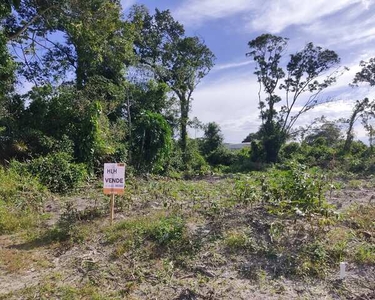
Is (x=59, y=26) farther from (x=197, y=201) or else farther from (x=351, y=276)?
(x=351, y=276)

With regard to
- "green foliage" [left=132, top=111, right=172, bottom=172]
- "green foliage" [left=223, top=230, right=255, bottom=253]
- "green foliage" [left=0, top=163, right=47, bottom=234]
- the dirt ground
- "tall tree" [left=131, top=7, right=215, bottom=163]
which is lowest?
the dirt ground

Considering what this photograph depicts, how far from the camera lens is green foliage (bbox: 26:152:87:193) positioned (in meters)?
7.91

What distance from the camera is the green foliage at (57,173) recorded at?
25.9 ft

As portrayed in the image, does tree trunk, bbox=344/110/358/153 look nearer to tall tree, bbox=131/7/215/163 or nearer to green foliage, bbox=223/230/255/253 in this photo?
tall tree, bbox=131/7/215/163

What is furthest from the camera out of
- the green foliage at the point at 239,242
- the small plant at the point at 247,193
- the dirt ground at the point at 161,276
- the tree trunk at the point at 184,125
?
the tree trunk at the point at 184,125

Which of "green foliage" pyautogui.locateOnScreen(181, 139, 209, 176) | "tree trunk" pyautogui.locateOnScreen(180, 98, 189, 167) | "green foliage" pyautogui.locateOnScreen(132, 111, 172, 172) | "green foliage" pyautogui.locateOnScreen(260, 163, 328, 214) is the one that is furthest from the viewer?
"tree trunk" pyautogui.locateOnScreen(180, 98, 189, 167)

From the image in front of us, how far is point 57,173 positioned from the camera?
814cm

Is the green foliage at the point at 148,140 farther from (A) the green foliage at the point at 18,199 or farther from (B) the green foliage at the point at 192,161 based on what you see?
(A) the green foliage at the point at 18,199

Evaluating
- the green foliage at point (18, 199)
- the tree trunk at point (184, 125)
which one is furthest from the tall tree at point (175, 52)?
the green foliage at point (18, 199)

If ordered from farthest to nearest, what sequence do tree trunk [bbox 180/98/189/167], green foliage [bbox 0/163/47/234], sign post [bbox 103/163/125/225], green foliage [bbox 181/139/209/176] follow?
1. tree trunk [bbox 180/98/189/167]
2. green foliage [bbox 181/139/209/176]
3. green foliage [bbox 0/163/47/234]
4. sign post [bbox 103/163/125/225]

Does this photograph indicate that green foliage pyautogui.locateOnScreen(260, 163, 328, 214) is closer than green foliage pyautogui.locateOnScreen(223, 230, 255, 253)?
No

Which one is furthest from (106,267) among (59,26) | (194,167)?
(194,167)

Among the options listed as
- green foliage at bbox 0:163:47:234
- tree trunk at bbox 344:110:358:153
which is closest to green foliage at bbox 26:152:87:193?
green foliage at bbox 0:163:47:234

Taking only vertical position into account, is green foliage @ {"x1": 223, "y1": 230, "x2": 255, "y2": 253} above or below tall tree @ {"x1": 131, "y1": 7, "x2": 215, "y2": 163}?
below
